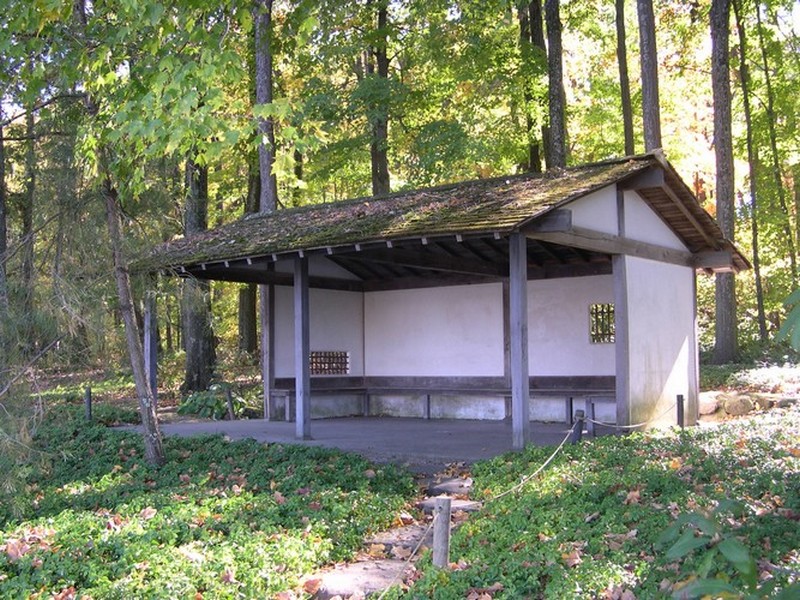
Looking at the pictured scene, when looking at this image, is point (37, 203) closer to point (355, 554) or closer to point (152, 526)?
point (152, 526)

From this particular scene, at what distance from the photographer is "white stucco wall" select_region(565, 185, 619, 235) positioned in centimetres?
1064

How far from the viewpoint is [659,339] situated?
12.8 m

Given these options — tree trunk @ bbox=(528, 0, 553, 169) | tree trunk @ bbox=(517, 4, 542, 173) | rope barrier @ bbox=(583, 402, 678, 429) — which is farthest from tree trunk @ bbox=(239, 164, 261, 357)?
rope barrier @ bbox=(583, 402, 678, 429)

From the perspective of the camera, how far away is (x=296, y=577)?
6.17 meters

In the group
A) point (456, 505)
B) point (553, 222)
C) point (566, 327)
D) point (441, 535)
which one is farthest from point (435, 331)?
point (441, 535)

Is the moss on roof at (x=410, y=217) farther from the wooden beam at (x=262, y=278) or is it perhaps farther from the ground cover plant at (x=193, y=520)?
the ground cover plant at (x=193, y=520)

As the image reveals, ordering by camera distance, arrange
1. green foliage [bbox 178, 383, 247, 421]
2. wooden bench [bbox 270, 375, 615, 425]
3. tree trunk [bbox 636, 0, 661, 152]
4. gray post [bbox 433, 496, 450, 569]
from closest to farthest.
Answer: gray post [bbox 433, 496, 450, 569]
wooden bench [bbox 270, 375, 615, 425]
green foliage [bbox 178, 383, 247, 421]
tree trunk [bbox 636, 0, 661, 152]

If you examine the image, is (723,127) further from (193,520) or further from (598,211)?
(193,520)

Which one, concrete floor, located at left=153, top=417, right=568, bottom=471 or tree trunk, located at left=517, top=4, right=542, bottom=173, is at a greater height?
tree trunk, located at left=517, top=4, right=542, bottom=173

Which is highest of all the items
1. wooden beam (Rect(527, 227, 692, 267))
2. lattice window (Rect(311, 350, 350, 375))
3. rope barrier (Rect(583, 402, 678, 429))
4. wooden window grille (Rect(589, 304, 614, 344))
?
wooden beam (Rect(527, 227, 692, 267))

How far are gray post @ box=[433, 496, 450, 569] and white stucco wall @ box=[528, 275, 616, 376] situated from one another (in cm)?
874

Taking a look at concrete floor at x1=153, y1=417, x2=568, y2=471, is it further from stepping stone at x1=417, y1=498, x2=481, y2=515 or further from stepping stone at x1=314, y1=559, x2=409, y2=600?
stepping stone at x1=314, y1=559, x2=409, y2=600

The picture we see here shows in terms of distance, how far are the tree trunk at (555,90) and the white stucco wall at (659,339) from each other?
19.8 ft

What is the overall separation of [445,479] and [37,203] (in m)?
6.18
